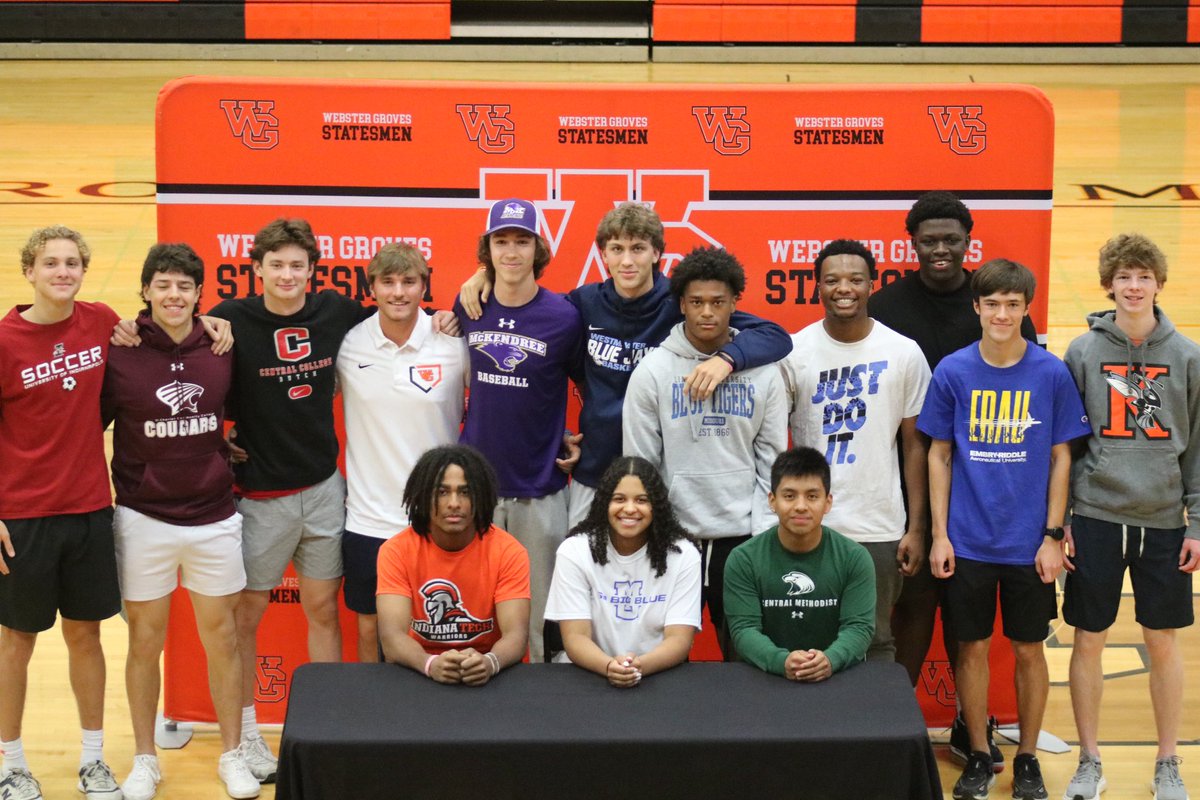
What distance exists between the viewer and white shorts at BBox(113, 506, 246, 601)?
4.29m

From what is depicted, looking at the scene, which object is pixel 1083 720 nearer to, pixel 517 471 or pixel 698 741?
pixel 698 741

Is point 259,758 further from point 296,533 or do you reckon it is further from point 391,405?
point 391,405

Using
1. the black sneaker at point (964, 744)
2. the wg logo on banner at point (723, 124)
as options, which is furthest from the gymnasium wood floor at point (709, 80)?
the wg logo on banner at point (723, 124)

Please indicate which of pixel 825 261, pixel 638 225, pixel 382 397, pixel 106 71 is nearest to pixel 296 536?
pixel 382 397

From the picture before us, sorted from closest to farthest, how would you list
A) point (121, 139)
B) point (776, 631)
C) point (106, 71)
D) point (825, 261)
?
point (776, 631)
point (825, 261)
point (121, 139)
point (106, 71)

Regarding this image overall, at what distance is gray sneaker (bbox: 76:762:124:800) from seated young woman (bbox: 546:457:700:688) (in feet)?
5.17

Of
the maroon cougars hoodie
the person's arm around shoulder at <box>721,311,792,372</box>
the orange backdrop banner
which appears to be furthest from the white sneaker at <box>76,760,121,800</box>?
the person's arm around shoulder at <box>721,311,792,372</box>

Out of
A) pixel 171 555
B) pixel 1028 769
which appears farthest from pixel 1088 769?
pixel 171 555

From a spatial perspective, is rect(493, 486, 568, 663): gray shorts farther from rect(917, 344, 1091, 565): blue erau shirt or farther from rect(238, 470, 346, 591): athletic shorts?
rect(917, 344, 1091, 565): blue erau shirt

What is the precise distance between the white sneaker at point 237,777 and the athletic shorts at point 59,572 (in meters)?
0.65

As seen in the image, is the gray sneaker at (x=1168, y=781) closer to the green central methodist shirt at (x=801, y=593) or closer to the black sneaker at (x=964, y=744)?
the black sneaker at (x=964, y=744)

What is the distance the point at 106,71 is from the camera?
14.2 meters

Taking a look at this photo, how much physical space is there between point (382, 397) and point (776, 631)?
1.44m

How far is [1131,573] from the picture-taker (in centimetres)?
439
